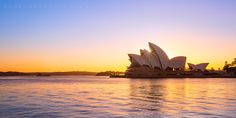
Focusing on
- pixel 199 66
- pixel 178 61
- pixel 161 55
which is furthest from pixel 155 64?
pixel 199 66

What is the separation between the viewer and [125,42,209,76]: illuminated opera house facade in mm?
110800

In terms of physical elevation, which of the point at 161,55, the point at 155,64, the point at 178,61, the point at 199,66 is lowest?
the point at 155,64

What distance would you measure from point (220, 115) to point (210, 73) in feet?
427

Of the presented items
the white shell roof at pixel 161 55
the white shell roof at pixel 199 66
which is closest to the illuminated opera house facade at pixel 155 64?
the white shell roof at pixel 161 55

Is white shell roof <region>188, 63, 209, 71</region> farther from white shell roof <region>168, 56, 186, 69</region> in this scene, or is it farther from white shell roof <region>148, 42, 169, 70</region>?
white shell roof <region>148, 42, 169, 70</region>

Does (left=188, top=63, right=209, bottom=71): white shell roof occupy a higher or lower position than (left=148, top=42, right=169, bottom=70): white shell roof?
lower

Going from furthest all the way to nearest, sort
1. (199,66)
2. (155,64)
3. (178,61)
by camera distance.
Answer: (199,66) → (178,61) → (155,64)

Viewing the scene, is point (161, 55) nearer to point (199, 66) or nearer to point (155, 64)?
point (155, 64)

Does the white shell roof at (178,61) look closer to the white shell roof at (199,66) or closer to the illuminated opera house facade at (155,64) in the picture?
the illuminated opera house facade at (155,64)

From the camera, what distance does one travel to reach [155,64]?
11575 cm

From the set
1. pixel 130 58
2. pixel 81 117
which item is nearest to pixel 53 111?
pixel 81 117

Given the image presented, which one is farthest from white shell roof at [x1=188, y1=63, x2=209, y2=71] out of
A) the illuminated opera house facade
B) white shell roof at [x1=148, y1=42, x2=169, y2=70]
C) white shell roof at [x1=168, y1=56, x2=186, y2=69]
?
white shell roof at [x1=148, y1=42, x2=169, y2=70]

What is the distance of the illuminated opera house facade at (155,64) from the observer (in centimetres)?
11080

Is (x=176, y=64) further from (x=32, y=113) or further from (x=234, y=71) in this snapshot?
(x=32, y=113)
